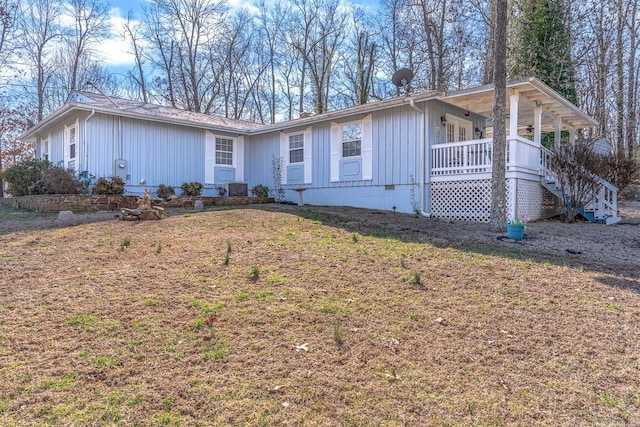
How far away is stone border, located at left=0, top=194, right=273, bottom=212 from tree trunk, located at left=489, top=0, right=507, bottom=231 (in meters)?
7.81

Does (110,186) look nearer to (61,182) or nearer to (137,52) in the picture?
(61,182)

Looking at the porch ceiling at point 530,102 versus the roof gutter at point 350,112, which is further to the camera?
the roof gutter at point 350,112

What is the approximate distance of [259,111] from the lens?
26438mm

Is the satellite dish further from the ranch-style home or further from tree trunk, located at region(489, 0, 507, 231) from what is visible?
tree trunk, located at region(489, 0, 507, 231)

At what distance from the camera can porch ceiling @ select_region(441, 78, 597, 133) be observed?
9.28 meters

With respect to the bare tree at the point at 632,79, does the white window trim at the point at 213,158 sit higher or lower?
lower

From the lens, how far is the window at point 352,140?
11688mm

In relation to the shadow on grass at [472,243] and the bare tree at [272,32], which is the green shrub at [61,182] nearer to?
the shadow on grass at [472,243]

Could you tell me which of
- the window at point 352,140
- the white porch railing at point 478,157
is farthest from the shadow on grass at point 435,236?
the window at point 352,140

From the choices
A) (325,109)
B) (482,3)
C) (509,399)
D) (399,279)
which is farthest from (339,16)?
(509,399)

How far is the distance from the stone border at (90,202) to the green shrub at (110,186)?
13.9 inches

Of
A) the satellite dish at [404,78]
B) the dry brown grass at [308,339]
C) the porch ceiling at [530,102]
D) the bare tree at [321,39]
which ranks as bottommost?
the dry brown grass at [308,339]

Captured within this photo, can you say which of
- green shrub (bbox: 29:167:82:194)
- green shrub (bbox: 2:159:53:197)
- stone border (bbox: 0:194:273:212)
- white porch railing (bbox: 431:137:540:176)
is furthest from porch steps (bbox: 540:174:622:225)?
green shrub (bbox: 2:159:53:197)

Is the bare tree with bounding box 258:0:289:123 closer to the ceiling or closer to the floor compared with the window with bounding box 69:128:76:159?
closer to the ceiling
